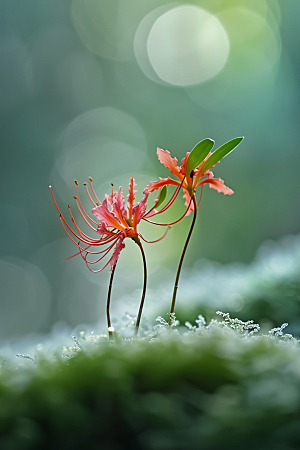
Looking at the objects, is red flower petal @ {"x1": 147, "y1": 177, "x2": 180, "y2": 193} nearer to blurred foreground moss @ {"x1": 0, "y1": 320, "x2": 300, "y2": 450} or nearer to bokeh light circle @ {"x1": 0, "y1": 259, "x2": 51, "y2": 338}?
blurred foreground moss @ {"x1": 0, "y1": 320, "x2": 300, "y2": 450}

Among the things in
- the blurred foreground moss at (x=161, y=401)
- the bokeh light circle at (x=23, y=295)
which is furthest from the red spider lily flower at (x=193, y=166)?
the bokeh light circle at (x=23, y=295)

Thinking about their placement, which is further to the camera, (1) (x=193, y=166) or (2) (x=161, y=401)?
(1) (x=193, y=166)

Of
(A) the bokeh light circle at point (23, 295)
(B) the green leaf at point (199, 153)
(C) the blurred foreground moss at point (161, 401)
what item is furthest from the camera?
(A) the bokeh light circle at point (23, 295)

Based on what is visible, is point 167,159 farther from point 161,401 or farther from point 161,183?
point 161,401

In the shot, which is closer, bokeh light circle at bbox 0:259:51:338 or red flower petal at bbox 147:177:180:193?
red flower petal at bbox 147:177:180:193

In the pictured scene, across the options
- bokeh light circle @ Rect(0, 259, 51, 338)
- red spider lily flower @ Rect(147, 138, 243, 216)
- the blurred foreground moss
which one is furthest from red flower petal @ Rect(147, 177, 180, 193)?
bokeh light circle @ Rect(0, 259, 51, 338)

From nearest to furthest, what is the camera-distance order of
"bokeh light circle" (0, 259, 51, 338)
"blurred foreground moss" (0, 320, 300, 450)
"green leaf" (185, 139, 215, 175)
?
"blurred foreground moss" (0, 320, 300, 450), "green leaf" (185, 139, 215, 175), "bokeh light circle" (0, 259, 51, 338)

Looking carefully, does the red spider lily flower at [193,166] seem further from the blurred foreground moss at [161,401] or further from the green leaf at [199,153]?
the blurred foreground moss at [161,401]

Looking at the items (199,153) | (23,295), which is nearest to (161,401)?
(199,153)
